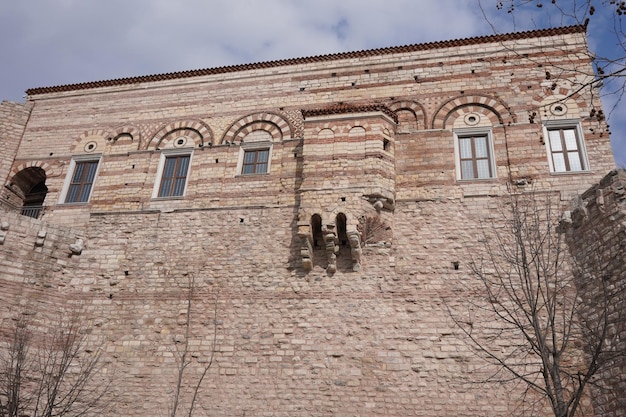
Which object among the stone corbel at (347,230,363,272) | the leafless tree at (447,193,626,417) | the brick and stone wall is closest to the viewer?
the brick and stone wall

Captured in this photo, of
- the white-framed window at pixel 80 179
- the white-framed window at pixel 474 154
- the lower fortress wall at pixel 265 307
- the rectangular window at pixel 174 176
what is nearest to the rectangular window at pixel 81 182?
the white-framed window at pixel 80 179

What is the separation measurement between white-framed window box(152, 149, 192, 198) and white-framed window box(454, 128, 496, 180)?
7.03m

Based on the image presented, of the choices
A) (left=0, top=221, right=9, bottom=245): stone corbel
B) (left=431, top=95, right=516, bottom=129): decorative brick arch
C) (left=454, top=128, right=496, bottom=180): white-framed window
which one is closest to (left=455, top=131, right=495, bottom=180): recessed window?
(left=454, top=128, right=496, bottom=180): white-framed window

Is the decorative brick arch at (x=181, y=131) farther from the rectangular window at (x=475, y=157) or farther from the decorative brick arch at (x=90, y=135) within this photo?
the rectangular window at (x=475, y=157)

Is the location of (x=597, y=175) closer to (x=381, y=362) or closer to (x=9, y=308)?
(x=381, y=362)

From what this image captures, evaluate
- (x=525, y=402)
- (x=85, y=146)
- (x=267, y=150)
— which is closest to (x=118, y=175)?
(x=85, y=146)

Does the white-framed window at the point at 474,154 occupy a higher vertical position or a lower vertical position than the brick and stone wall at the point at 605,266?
higher

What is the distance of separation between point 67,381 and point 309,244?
598cm

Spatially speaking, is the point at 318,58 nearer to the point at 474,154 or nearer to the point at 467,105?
the point at 467,105

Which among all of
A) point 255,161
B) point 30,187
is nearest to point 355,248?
point 255,161

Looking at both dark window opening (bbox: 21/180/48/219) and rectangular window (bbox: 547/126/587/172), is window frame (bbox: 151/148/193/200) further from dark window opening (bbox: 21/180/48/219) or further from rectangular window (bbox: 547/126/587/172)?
rectangular window (bbox: 547/126/587/172)

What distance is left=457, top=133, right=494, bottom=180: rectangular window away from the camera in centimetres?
1242

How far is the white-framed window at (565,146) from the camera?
39.6 feet

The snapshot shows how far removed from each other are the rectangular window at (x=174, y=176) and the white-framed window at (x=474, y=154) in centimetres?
707
